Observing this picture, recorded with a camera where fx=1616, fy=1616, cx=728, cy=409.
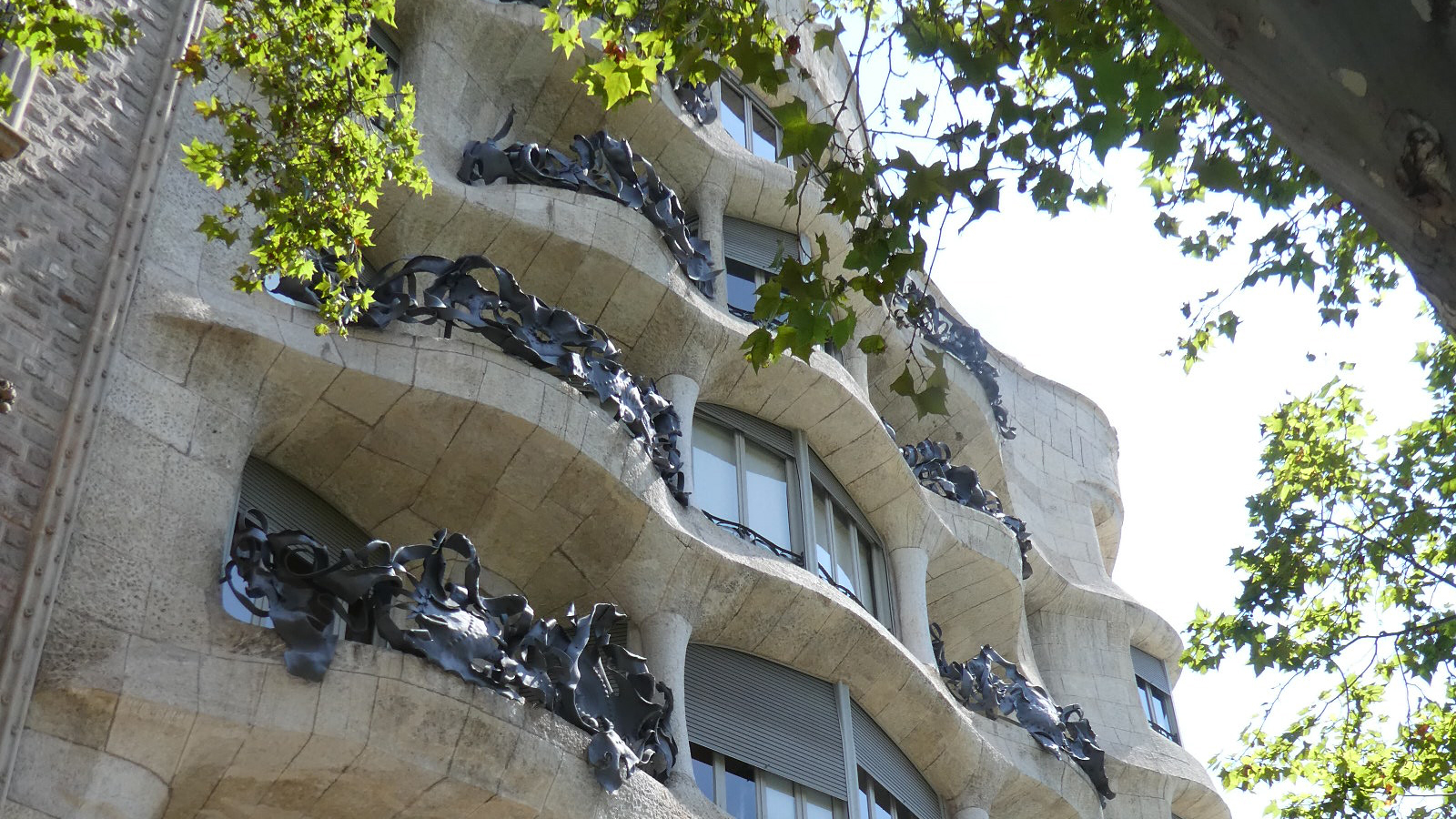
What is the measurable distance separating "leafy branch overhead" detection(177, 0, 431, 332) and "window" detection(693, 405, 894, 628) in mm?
4793

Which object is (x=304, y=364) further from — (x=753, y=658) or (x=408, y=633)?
(x=753, y=658)

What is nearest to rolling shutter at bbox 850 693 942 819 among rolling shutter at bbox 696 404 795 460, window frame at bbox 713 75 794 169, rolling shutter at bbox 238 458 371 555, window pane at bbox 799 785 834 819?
window pane at bbox 799 785 834 819

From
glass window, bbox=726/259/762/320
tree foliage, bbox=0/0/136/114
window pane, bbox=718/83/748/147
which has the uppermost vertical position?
window pane, bbox=718/83/748/147

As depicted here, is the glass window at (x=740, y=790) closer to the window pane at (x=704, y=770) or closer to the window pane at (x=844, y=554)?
the window pane at (x=704, y=770)

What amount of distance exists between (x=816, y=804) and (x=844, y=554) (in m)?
3.46

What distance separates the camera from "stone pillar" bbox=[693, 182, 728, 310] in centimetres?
1692

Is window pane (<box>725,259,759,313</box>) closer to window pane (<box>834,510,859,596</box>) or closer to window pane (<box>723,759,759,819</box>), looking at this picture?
window pane (<box>834,510,859,596</box>)

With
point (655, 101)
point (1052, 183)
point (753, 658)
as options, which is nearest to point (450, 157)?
point (655, 101)

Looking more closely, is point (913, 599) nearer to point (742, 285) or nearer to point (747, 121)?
point (742, 285)

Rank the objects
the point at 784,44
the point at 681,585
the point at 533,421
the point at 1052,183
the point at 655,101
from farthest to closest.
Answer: the point at 655,101, the point at 681,585, the point at 533,421, the point at 784,44, the point at 1052,183

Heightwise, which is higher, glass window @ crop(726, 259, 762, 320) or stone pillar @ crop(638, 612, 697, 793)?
glass window @ crop(726, 259, 762, 320)

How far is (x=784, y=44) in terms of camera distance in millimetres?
10211

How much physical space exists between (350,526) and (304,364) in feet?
5.57

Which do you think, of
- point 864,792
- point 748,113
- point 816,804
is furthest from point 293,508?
point 748,113
